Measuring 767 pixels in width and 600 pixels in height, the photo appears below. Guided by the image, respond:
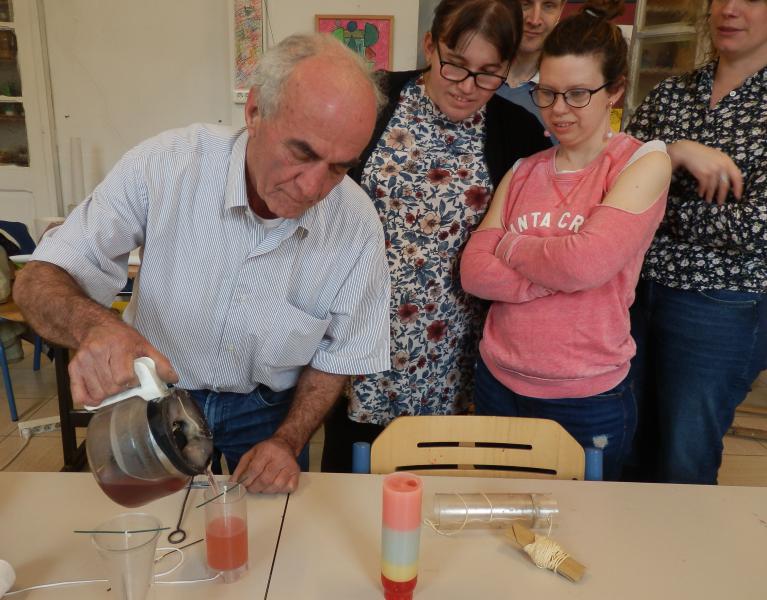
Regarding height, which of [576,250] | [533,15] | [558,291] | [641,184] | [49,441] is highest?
[533,15]

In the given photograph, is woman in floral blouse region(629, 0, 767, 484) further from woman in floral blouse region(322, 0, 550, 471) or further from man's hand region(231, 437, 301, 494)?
man's hand region(231, 437, 301, 494)

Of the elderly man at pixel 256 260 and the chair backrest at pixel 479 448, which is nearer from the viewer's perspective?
the elderly man at pixel 256 260

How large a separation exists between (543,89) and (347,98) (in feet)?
1.69

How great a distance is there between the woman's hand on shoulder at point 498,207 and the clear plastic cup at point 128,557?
3.44 ft

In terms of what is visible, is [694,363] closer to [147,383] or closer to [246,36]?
[147,383]

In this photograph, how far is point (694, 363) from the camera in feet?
5.06

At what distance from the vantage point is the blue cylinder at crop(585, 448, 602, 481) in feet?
4.30

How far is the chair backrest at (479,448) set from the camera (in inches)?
53.8

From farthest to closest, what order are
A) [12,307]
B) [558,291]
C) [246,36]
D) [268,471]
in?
[246,36] < [12,307] < [558,291] < [268,471]

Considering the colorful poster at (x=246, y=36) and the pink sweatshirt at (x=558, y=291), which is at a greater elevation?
the colorful poster at (x=246, y=36)

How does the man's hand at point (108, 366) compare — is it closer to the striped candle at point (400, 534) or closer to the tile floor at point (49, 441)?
the striped candle at point (400, 534)

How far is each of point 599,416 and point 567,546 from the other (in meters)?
0.49

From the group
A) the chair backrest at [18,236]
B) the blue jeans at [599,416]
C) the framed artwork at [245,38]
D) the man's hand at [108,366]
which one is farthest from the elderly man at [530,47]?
the chair backrest at [18,236]

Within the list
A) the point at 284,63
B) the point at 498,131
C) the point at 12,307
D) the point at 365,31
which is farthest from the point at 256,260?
the point at 365,31
